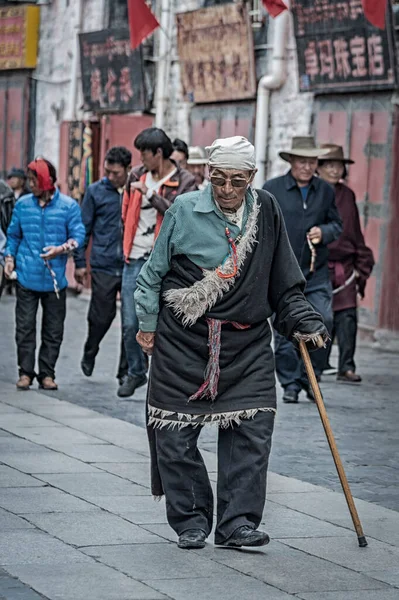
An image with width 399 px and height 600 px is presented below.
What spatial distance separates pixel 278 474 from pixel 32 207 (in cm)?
395

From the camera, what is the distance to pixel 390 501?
7.64m

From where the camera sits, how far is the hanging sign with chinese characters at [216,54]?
62.1ft

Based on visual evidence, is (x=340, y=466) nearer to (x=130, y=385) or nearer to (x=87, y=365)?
(x=130, y=385)

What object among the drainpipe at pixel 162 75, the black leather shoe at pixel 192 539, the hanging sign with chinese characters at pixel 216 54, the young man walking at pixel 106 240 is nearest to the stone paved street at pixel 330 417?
the young man walking at pixel 106 240

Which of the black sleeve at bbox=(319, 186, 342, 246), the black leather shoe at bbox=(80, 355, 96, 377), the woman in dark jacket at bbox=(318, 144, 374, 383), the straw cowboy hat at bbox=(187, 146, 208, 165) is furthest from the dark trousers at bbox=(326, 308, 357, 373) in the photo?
the straw cowboy hat at bbox=(187, 146, 208, 165)

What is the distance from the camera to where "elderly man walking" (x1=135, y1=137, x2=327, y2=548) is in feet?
21.1

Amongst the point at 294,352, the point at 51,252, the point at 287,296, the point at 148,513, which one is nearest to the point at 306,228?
the point at 294,352

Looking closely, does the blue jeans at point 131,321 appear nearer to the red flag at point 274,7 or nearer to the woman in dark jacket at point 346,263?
the woman in dark jacket at point 346,263

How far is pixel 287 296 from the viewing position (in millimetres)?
6594

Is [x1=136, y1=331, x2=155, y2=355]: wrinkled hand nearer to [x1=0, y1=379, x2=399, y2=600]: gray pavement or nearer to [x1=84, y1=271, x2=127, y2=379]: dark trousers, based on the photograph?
[x1=0, y1=379, x2=399, y2=600]: gray pavement

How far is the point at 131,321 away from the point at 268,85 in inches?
312

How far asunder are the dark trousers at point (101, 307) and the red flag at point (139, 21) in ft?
21.8

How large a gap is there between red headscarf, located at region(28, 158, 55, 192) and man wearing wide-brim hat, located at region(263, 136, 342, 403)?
1.55 meters

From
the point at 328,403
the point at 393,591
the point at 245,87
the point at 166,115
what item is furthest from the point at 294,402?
the point at 166,115
